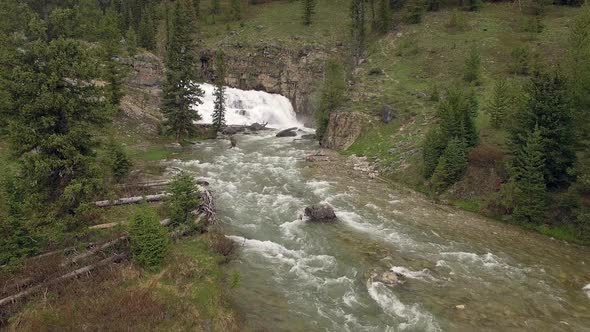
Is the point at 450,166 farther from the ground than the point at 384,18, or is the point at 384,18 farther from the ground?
the point at 384,18

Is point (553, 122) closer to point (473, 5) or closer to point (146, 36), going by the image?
point (473, 5)

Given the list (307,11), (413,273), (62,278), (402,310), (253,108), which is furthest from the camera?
(307,11)

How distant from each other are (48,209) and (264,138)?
42.8 meters

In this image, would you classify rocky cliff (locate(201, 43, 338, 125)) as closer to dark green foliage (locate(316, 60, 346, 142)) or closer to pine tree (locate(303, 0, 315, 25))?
pine tree (locate(303, 0, 315, 25))

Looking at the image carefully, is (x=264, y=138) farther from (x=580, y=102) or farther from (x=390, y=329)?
(x=390, y=329)

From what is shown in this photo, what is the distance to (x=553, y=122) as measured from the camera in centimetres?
2845

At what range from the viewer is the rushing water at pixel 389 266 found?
705 inches

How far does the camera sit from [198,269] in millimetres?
19828

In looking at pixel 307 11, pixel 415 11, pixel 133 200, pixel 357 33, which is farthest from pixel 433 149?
pixel 307 11

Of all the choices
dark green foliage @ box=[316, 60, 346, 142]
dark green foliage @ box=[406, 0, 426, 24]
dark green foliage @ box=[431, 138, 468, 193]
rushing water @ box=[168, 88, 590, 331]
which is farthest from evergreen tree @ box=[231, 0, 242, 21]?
dark green foliage @ box=[431, 138, 468, 193]

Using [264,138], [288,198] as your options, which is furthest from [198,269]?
[264,138]

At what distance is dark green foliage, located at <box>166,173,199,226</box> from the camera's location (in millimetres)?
23719

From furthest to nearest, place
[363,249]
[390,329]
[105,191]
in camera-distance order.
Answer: [363,249] < [105,191] < [390,329]

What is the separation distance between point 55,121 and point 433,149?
93.9ft
